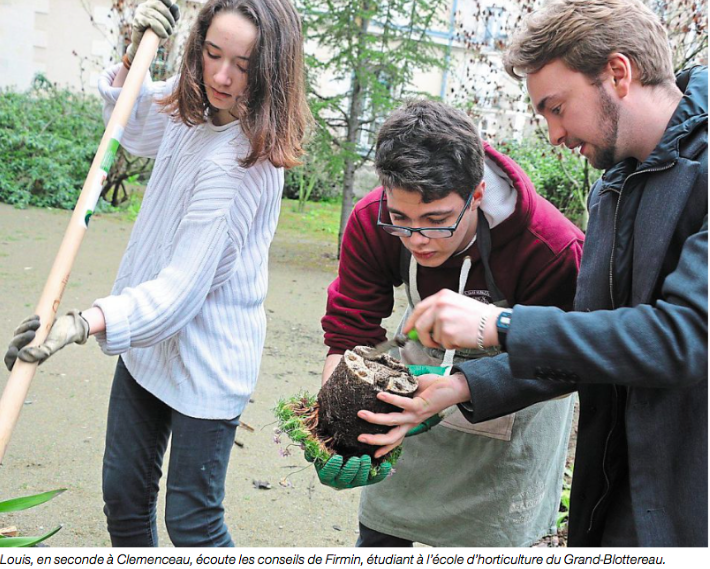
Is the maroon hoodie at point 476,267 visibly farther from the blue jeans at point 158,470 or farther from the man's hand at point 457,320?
the man's hand at point 457,320

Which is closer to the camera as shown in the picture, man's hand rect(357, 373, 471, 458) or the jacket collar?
the jacket collar

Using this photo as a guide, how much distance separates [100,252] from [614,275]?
7.33m

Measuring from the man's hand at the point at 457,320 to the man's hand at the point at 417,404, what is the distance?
1.68 ft

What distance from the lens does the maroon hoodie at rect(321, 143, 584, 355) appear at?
7.57ft

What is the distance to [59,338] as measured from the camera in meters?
1.96

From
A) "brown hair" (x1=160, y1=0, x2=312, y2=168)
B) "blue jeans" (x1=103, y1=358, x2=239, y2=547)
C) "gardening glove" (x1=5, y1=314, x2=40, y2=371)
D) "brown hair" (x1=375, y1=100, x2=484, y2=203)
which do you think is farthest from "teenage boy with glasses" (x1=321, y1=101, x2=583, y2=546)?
"gardening glove" (x1=5, y1=314, x2=40, y2=371)

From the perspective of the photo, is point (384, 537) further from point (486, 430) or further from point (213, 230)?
point (213, 230)

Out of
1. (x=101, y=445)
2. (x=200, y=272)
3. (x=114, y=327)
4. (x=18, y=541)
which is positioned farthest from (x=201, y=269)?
(x=101, y=445)

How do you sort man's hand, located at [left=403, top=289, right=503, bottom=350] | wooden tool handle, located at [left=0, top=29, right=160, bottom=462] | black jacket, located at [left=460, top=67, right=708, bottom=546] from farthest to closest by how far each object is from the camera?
wooden tool handle, located at [left=0, top=29, right=160, bottom=462], man's hand, located at [left=403, top=289, right=503, bottom=350], black jacket, located at [left=460, top=67, right=708, bottom=546]

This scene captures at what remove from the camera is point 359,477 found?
220cm

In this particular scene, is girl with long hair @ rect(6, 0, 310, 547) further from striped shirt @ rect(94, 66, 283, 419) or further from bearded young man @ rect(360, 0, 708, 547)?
bearded young man @ rect(360, 0, 708, 547)

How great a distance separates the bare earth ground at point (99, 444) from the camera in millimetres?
3504

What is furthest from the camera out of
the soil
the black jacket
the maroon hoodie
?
the soil

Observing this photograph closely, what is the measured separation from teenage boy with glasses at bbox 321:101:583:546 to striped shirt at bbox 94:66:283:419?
318 mm
